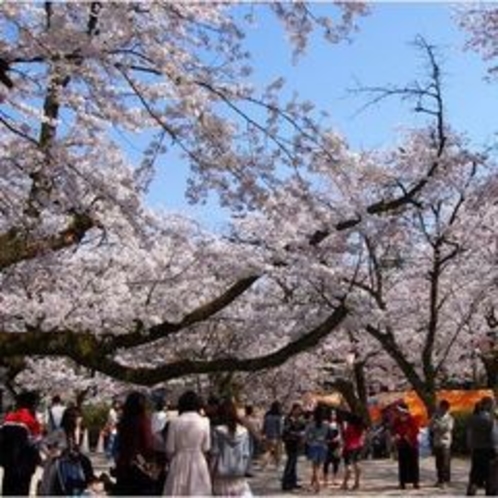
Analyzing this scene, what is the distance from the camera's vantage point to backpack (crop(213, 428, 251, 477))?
761 centimetres

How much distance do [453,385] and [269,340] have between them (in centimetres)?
1841

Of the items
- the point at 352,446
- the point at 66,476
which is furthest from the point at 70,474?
the point at 352,446

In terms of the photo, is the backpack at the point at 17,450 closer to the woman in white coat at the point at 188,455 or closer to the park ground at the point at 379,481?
the woman in white coat at the point at 188,455

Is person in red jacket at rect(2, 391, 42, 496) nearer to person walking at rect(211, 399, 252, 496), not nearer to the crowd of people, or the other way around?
the crowd of people

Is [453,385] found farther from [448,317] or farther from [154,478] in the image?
[154,478]

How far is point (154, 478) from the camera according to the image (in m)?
7.27

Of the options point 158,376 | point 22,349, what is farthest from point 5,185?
point 158,376

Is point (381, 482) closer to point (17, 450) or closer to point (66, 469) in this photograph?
point (17, 450)

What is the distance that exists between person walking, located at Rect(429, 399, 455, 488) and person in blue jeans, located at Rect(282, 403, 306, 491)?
2265mm

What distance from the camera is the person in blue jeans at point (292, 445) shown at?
1528 centimetres

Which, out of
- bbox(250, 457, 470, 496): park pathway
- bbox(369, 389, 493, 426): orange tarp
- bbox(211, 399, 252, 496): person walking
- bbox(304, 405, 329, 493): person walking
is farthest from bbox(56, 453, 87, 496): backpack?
bbox(369, 389, 493, 426): orange tarp

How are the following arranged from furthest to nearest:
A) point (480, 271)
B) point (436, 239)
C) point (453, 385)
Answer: point (453, 385) → point (480, 271) → point (436, 239)

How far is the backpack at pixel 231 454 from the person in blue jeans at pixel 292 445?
25.4 ft

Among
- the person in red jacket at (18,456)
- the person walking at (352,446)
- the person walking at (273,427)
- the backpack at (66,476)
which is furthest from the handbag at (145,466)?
the person walking at (273,427)
